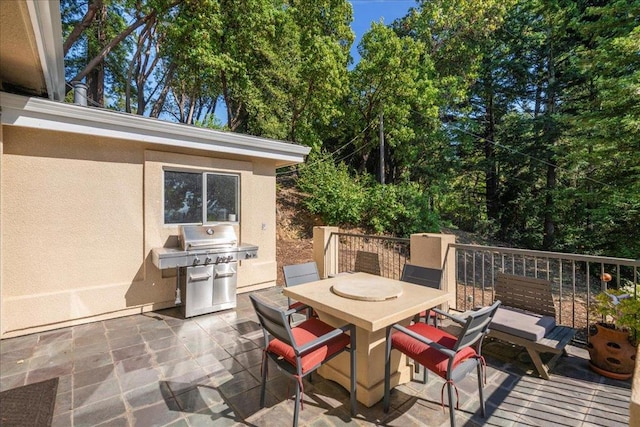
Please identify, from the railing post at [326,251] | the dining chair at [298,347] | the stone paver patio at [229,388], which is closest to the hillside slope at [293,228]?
the railing post at [326,251]

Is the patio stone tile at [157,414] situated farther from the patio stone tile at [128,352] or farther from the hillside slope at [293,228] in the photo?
the hillside slope at [293,228]

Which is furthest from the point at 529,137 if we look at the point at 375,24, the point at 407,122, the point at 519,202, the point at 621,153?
the point at 375,24

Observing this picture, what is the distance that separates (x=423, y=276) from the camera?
10.2 feet

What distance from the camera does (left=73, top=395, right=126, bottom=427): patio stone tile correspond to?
6.94 ft

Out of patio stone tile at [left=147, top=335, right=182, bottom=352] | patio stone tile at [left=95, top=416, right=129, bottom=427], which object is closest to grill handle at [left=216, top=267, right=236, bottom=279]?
patio stone tile at [left=147, top=335, right=182, bottom=352]

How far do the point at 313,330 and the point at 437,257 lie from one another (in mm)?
2295

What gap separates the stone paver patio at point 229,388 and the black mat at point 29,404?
0.22ft

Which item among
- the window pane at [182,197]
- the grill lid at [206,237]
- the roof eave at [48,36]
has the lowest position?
the grill lid at [206,237]

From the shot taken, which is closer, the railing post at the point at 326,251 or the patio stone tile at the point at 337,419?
the patio stone tile at the point at 337,419

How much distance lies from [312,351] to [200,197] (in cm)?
366

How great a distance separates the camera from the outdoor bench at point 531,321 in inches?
105

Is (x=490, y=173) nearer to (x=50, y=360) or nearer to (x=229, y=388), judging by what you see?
(x=229, y=388)

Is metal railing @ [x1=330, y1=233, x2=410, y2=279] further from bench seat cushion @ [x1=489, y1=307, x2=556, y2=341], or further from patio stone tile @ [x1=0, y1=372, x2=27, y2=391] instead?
patio stone tile @ [x1=0, y1=372, x2=27, y2=391]

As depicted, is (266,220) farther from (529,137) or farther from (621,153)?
(529,137)
